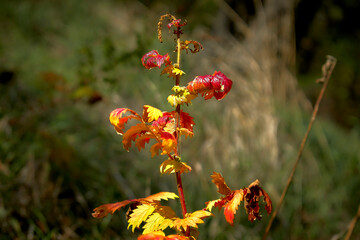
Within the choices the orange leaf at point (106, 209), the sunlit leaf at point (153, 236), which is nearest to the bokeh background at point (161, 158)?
the orange leaf at point (106, 209)

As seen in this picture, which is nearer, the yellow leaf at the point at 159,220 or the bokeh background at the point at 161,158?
the yellow leaf at the point at 159,220

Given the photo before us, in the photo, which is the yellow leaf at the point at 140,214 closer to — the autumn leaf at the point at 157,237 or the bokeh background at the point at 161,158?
the autumn leaf at the point at 157,237

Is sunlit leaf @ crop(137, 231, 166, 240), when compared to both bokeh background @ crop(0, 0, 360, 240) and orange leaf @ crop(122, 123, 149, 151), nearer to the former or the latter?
orange leaf @ crop(122, 123, 149, 151)

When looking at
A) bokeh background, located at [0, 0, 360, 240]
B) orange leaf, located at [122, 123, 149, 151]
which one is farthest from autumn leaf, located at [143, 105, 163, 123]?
bokeh background, located at [0, 0, 360, 240]

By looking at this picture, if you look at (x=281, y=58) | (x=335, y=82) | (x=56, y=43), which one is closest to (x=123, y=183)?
(x=281, y=58)

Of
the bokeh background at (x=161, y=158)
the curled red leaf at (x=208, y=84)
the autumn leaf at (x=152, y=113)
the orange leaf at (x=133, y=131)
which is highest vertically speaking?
the curled red leaf at (x=208, y=84)

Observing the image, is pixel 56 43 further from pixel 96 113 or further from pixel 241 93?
pixel 241 93
